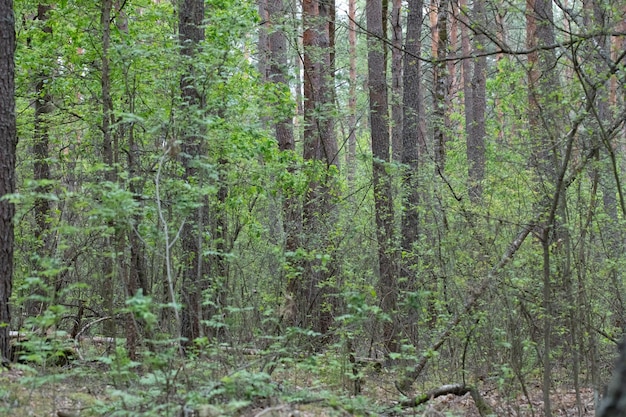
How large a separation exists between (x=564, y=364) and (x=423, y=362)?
197 cm

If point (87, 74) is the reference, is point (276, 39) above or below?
above

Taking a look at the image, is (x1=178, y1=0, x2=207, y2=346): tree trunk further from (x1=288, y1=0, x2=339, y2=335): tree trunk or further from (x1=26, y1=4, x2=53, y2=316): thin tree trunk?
(x1=26, y1=4, x2=53, y2=316): thin tree trunk

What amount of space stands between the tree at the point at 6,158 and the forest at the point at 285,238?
2 centimetres

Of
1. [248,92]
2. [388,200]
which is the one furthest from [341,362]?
[248,92]

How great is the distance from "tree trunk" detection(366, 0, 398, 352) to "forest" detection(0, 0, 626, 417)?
0.05 metres

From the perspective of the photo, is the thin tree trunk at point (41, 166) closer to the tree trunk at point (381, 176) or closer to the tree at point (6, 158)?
the tree at point (6, 158)

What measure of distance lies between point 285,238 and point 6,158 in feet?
9.92

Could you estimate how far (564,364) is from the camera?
29.0 ft

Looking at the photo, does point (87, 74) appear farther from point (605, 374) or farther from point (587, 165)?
point (605, 374)

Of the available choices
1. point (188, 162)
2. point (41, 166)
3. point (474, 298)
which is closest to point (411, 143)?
point (474, 298)

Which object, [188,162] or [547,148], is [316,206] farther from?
[547,148]

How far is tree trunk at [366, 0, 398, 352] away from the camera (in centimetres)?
1015

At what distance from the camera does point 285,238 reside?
25.2ft

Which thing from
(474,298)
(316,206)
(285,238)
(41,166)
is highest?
(41,166)
